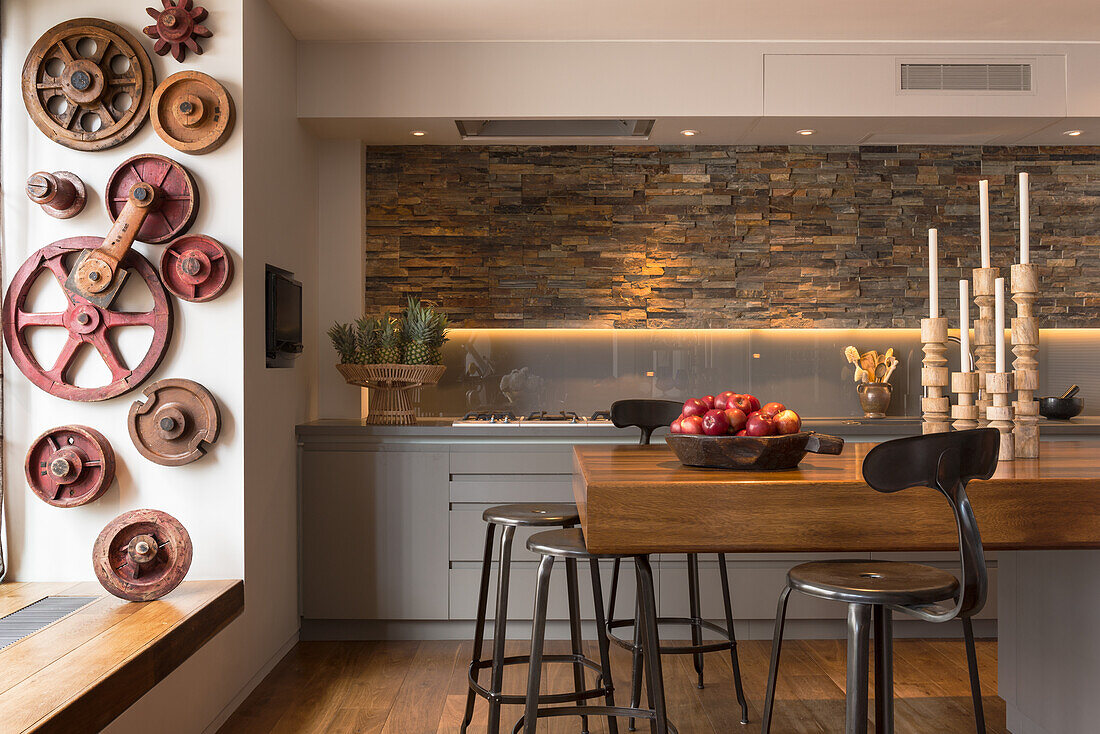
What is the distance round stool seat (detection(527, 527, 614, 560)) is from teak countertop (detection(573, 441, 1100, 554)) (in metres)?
0.30

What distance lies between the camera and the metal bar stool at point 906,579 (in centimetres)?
171

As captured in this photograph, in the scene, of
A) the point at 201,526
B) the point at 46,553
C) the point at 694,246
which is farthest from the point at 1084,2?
the point at 46,553

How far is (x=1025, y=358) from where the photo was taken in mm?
2471

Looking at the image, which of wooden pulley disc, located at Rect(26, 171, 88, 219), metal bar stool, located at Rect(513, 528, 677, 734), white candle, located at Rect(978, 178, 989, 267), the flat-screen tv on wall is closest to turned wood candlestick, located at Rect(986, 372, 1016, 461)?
white candle, located at Rect(978, 178, 989, 267)

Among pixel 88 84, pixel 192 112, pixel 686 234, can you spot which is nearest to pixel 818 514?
pixel 192 112

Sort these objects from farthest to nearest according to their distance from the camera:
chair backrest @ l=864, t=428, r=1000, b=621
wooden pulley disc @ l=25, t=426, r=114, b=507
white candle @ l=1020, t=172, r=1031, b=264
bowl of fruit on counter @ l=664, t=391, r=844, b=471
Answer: wooden pulley disc @ l=25, t=426, r=114, b=507 < white candle @ l=1020, t=172, r=1031, b=264 < bowl of fruit on counter @ l=664, t=391, r=844, b=471 < chair backrest @ l=864, t=428, r=1000, b=621

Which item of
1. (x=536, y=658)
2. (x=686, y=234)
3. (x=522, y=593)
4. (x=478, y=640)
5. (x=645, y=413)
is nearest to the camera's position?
(x=536, y=658)

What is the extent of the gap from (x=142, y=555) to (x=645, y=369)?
2698mm

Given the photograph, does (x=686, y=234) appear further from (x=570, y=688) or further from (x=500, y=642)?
(x=500, y=642)

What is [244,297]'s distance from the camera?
3143mm

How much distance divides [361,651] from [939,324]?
106 inches

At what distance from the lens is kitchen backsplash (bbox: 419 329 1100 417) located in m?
4.68

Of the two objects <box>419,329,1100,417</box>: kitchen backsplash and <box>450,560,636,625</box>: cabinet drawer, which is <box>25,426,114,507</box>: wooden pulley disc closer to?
<box>450,560,636,625</box>: cabinet drawer

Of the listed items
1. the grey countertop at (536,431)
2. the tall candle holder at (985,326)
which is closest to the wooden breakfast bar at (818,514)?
the tall candle holder at (985,326)
